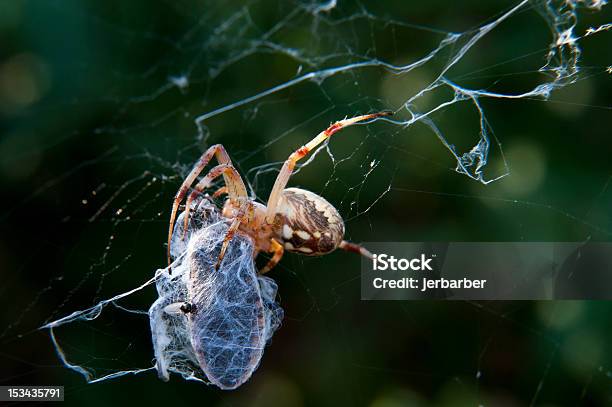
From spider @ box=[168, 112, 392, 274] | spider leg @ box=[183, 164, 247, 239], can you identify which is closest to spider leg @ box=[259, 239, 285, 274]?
spider @ box=[168, 112, 392, 274]

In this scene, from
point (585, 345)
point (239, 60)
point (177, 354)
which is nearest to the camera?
point (177, 354)

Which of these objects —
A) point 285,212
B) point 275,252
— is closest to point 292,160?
point 285,212

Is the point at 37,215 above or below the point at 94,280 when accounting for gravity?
above

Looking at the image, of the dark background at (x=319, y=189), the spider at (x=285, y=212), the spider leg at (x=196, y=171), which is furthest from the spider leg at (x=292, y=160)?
the dark background at (x=319, y=189)

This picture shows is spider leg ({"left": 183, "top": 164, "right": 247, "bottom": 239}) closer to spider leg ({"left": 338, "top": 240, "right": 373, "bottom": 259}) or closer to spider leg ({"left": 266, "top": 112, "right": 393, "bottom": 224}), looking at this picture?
spider leg ({"left": 266, "top": 112, "right": 393, "bottom": 224})

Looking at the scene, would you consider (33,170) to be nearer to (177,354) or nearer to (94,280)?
(94,280)

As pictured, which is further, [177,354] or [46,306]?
[46,306]

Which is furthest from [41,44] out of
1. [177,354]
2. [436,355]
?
[436,355]

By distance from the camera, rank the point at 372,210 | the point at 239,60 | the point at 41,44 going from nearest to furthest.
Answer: the point at 372,210, the point at 41,44, the point at 239,60
